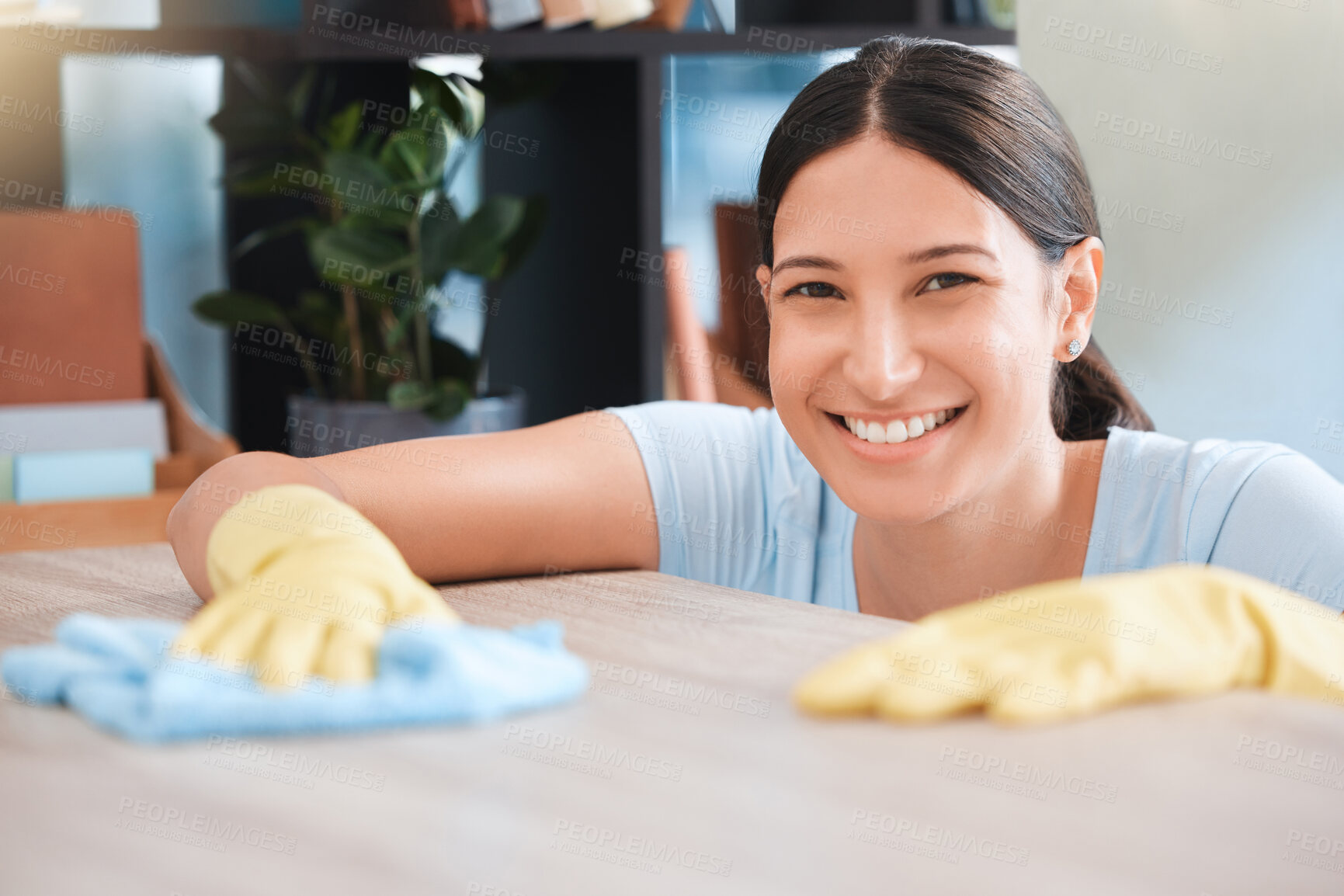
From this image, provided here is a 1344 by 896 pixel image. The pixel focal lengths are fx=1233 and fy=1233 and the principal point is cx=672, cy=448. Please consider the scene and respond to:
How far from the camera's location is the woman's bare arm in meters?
0.89

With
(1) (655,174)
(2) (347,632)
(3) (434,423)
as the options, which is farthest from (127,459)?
(2) (347,632)

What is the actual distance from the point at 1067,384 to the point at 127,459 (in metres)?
1.12

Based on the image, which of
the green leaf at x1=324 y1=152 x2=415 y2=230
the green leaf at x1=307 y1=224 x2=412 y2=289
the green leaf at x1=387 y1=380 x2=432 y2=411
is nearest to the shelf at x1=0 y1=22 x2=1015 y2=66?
the green leaf at x1=324 y1=152 x2=415 y2=230

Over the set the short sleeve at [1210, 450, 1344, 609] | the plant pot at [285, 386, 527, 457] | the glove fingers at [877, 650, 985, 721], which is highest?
the glove fingers at [877, 650, 985, 721]

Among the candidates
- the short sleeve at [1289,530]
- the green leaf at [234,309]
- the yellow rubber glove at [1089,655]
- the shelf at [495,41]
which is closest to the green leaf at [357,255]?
the green leaf at [234,309]

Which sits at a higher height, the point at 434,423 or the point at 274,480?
the point at 274,480

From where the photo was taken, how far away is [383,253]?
1.88m

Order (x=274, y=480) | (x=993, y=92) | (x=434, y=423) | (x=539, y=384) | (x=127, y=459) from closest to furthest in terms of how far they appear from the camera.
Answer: (x=274, y=480)
(x=993, y=92)
(x=127, y=459)
(x=434, y=423)
(x=539, y=384)

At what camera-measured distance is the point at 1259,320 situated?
163cm

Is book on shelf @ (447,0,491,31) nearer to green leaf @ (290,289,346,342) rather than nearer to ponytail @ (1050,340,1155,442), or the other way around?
green leaf @ (290,289,346,342)

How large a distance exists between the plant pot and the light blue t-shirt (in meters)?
0.73

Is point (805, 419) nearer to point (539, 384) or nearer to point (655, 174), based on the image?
point (655, 174)

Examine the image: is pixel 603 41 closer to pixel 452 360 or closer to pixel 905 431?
pixel 452 360

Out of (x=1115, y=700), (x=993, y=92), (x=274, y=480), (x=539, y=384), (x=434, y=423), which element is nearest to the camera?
(x=1115, y=700)
